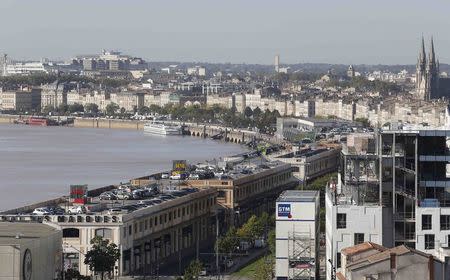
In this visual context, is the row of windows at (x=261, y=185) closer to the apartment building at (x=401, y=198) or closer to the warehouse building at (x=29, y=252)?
the warehouse building at (x=29, y=252)

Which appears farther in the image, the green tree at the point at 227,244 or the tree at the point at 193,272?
the green tree at the point at 227,244

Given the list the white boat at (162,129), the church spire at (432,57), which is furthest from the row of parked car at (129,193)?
the church spire at (432,57)

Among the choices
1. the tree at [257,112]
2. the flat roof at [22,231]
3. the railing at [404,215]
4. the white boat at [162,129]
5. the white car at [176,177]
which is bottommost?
the white boat at [162,129]

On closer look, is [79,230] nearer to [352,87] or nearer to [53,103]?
[53,103]

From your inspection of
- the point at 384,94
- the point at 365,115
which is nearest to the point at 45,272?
the point at 365,115

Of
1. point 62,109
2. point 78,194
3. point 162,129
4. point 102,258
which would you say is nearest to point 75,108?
point 62,109

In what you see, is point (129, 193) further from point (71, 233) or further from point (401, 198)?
point (401, 198)

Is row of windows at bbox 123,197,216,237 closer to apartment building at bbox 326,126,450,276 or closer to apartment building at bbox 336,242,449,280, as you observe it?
apartment building at bbox 326,126,450,276
